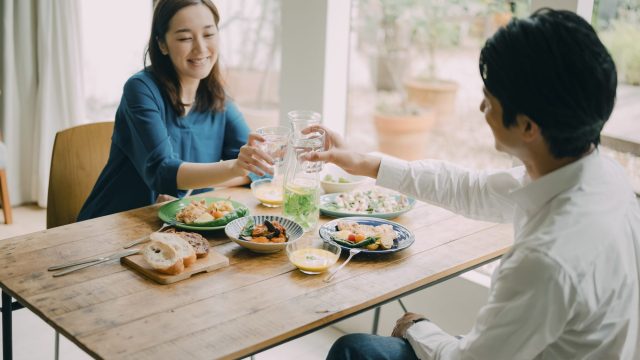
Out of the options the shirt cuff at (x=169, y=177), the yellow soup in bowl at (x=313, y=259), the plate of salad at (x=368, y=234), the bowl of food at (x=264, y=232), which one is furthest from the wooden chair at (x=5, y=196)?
the yellow soup in bowl at (x=313, y=259)

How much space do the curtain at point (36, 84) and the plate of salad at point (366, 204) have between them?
2.66 metres

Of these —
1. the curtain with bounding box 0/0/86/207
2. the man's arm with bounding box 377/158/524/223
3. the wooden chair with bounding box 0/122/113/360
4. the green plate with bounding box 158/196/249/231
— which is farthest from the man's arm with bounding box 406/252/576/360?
the curtain with bounding box 0/0/86/207

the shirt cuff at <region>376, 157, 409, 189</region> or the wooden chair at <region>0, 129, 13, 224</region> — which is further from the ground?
the shirt cuff at <region>376, 157, 409, 189</region>

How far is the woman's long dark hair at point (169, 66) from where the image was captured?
2.25m

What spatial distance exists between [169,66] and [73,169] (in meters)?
0.51

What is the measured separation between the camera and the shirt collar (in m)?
1.28

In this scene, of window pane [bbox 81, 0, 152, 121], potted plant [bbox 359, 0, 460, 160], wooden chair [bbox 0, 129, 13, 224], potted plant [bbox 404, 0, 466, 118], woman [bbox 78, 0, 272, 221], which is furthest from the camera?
window pane [bbox 81, 0, 152, 121]

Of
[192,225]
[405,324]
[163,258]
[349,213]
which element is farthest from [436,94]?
[163,258]

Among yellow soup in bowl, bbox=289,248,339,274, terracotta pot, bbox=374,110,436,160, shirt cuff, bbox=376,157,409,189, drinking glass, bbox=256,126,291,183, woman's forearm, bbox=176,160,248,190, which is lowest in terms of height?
terracotta pot, bbox=374,110,436,160

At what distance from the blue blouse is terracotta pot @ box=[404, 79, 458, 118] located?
224cm

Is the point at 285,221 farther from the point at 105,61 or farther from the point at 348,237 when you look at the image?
the point at 105,61

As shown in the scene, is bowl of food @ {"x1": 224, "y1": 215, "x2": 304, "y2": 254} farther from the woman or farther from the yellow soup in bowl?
the woman

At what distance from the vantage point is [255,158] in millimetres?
1919

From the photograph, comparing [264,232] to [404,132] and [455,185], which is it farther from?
[404,132]
